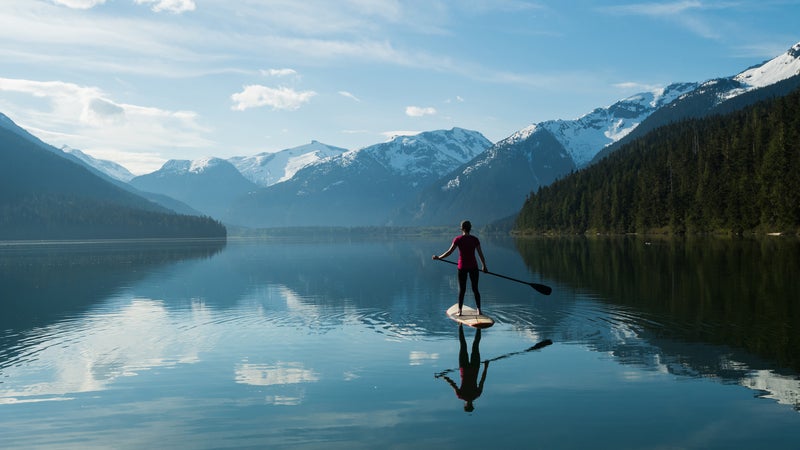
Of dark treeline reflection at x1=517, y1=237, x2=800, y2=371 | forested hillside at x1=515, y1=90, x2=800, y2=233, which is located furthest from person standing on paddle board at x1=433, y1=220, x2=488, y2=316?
forested hillside at x1=515, y1=90, x2=800, y2=233

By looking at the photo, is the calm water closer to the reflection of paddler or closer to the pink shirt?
the reflection of paddler

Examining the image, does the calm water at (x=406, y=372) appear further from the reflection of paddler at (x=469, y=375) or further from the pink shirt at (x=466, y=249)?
the pink shirt at (x=466, y=249)

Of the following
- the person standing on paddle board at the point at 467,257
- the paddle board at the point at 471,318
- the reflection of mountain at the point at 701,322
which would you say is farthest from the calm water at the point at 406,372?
the person standing on paddle board at the point at 467,257

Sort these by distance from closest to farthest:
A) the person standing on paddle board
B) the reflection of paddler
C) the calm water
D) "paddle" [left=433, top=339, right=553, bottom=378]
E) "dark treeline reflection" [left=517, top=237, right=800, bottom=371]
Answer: the calm water, the reflection of paddler, "paddle" [left=433, top=339, right=553, bottom=378], "dark treeline reflection" [left=517, top=237, right=800, bottom=371], the person standing on paddle board

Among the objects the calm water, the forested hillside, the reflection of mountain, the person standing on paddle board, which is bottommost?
the calm water

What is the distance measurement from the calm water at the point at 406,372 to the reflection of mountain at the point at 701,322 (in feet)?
0.36

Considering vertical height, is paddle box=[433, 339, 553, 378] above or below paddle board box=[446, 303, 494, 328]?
below

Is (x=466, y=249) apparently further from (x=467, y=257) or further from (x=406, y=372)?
(x=406, y=372)

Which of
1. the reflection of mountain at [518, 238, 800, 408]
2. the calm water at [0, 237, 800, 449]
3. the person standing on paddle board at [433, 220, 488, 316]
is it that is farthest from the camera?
the person standing on paddle board at [433, 220, 488, 316]

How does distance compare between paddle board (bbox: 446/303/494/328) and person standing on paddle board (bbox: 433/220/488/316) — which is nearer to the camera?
paddle board (bbox: 446/303/494/328)

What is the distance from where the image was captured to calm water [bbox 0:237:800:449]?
1317 cm

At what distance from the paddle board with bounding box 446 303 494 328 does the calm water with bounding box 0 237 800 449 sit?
525 mm

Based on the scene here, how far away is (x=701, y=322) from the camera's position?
25.8m

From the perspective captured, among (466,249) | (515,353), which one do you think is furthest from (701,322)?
(466,249)
